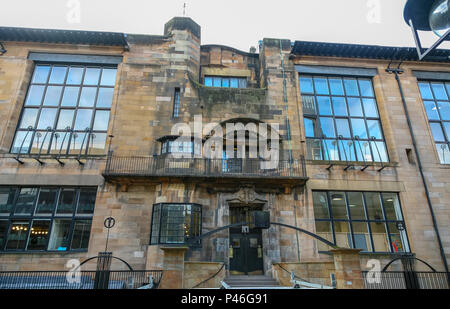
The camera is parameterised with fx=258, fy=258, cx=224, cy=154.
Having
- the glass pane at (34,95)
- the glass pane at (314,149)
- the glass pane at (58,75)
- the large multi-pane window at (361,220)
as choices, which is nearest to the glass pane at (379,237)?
the large multi-pane window at (361,220)

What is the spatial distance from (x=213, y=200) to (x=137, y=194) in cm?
420

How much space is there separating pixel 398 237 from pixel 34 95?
77.6 ft

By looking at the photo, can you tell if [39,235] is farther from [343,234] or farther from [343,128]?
[343,128]

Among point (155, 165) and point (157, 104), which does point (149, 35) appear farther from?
point (155, 165)

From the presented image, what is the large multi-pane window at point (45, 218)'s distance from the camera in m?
13.3

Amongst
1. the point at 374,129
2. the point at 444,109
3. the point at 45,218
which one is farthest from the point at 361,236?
the point at 45,218

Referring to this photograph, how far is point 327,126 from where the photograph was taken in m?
17.2

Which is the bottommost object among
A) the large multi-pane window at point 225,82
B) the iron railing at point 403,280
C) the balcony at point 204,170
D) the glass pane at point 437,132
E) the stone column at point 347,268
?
the iron railing at point 403,280

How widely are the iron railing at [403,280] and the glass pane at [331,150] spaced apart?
6694 mm

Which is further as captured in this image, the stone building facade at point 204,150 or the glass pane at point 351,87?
the glass pane at point 351,87

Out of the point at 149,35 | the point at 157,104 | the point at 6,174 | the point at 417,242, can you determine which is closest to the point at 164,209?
the point at 157,104

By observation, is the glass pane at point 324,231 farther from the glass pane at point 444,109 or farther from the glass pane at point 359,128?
the glass pane at point 444,109

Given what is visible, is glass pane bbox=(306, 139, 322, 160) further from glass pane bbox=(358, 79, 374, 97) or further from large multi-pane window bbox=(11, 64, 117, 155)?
large multi-pane window bbox=(11, 64, 117, 155)
